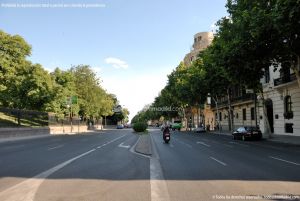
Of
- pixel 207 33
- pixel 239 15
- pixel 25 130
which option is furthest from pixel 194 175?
pixel 207 33

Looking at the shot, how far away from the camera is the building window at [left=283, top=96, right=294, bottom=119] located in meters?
39.5

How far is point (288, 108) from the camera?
40.7m

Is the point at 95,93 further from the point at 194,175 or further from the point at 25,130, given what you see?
the point at 194,175

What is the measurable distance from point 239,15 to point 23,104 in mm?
39341

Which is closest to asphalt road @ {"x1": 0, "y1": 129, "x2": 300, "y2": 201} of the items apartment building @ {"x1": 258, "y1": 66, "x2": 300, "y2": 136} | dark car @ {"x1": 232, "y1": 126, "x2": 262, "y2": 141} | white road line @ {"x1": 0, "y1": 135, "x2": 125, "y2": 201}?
white road line @ {"x1": 0, "y1": 135, "x2": 125, "y2": 201}

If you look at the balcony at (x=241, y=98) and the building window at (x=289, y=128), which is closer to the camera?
the building window at (x=289, y=128)

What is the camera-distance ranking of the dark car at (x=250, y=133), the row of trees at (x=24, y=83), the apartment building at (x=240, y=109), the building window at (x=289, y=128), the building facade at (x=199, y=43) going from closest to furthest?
1. the dark car at (x=250, y=133)
2. the building window at (x=289, y=128)
3. the apartment building at (x=240, y=109)
4. the row of trees at (x=24, y=83)
5. the building facade at (x=199, y=43)

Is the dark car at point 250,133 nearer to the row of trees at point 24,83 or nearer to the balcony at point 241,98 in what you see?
the balcony at point 241,98

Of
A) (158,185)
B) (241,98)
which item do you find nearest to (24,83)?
(241,98)

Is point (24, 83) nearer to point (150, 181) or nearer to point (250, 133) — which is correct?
point (250, 133)

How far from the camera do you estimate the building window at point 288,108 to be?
39531 mm

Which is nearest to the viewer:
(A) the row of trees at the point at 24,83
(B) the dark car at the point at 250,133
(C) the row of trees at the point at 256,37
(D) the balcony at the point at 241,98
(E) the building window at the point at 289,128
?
(C) the row of trees at the point at 256,37

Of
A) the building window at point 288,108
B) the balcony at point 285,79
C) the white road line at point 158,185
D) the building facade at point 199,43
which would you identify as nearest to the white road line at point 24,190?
the white road line at point 158,185

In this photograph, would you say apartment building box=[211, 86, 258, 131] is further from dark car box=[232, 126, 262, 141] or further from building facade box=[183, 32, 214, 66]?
building facade box=[183, 32, 214, 66]
